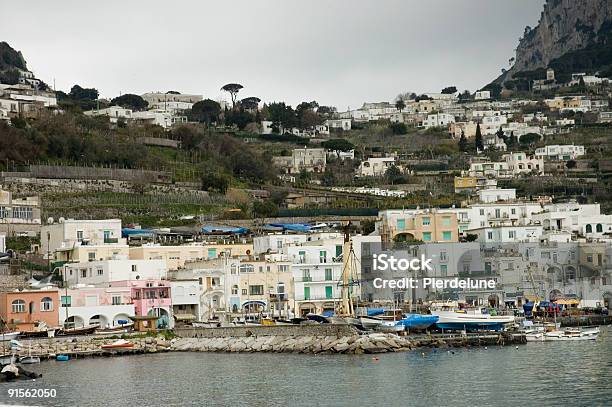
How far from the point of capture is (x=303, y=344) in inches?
2016

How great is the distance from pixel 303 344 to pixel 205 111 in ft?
266

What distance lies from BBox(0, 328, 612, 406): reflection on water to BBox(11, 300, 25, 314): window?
6236 millimetres

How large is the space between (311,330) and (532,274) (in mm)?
18827

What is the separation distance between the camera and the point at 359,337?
5112cm

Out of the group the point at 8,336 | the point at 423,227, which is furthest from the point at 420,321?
the point at 8,336

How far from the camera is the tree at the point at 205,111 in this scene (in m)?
130

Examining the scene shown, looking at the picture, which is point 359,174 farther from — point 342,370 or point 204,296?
point 342,370

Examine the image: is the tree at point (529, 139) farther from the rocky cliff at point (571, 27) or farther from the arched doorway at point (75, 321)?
the arched doorway at point (75, 321)

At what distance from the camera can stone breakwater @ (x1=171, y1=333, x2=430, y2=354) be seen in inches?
1983

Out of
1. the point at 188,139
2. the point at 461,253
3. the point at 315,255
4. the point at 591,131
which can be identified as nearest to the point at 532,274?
the point at 461,253

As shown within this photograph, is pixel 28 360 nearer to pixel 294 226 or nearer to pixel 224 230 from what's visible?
pixel 224 230

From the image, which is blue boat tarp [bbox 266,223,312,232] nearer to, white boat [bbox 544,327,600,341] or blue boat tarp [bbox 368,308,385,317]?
blue boat tarp [bbox 368,308,385,317]

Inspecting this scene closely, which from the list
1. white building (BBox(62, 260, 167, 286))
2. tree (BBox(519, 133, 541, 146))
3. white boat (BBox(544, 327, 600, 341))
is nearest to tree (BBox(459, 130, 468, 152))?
tree (BBox(519, 133, 541, 146))

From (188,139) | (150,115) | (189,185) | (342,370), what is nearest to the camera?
(342,370)
